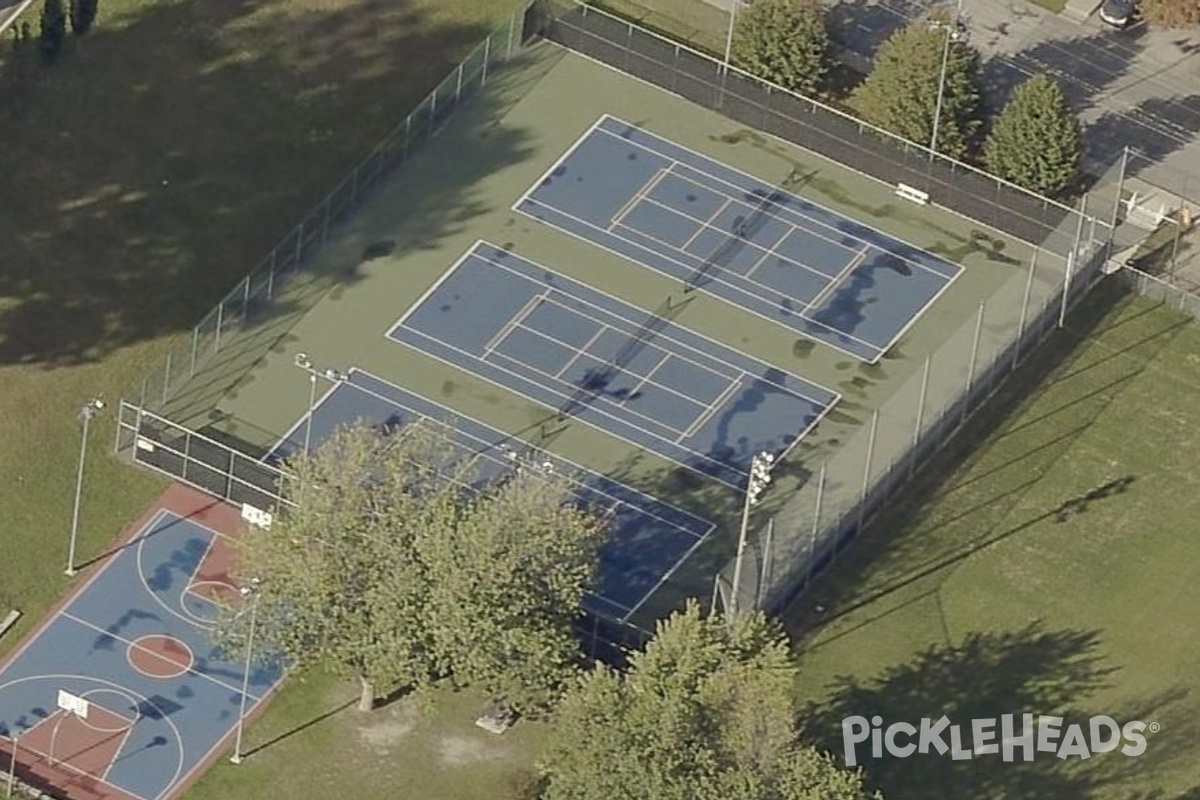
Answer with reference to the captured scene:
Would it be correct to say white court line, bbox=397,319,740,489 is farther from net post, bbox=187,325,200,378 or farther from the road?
the road

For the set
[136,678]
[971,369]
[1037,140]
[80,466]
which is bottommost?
[136,678]

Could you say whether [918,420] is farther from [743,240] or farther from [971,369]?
[743,240]

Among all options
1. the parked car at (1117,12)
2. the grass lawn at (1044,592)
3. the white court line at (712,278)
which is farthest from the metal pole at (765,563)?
the parked car at (1117,12)

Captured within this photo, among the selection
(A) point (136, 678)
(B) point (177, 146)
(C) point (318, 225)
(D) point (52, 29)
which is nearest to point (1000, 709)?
(A) point (136, 678)

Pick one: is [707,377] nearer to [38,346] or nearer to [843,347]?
[843,347]

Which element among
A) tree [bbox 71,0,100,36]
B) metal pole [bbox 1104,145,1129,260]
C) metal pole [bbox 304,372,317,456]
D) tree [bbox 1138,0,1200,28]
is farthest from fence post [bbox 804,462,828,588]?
tree [bbox 71,0,100,36]

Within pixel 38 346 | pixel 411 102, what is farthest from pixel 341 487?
pixel 411 102
